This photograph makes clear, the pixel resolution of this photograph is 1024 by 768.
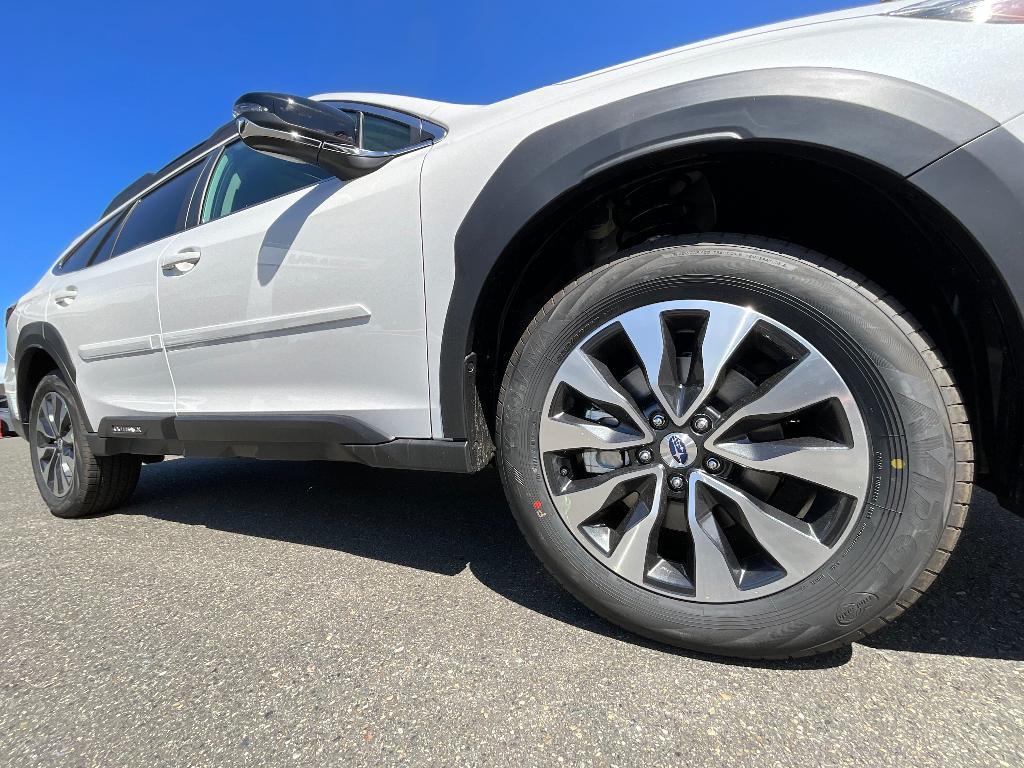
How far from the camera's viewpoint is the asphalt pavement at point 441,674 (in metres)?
0.96

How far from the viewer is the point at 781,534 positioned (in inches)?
44.1

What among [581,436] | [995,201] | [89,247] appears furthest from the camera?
[89,247]

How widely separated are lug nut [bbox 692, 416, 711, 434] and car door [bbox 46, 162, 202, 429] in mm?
2036

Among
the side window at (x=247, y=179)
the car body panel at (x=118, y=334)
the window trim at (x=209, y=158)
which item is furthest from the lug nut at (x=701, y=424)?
the car body panel at (x=118, y=334)

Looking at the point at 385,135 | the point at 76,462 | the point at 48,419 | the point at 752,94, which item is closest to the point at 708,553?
the point at 752,94

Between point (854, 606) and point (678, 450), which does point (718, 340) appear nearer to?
point (678, 450)

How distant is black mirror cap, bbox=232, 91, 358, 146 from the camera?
4.94 feet

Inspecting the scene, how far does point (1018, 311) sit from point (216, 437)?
229 centimetres

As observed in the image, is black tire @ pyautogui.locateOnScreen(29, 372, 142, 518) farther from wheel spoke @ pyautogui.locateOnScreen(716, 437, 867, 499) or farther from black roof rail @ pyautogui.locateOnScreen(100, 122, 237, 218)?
wheel spoke @ pyautogui.locateOnScreen(716, 437, 867, 499)

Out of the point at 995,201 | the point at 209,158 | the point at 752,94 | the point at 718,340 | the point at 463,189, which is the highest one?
the point at 209,158

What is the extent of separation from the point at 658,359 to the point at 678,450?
213mm

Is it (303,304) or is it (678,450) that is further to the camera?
(303,304)

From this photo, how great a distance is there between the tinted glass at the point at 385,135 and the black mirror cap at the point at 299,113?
3.1 inches

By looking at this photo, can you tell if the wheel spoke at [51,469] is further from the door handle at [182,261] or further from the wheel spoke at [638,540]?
the wheel spoke at [638,540]
